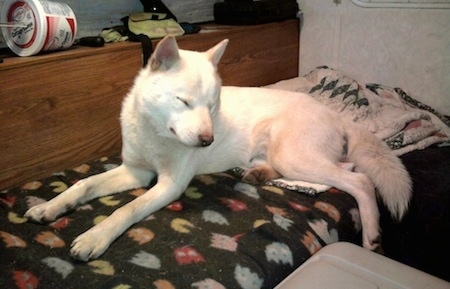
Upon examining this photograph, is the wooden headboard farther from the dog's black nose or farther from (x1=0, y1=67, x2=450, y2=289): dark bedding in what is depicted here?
the dog's black nose

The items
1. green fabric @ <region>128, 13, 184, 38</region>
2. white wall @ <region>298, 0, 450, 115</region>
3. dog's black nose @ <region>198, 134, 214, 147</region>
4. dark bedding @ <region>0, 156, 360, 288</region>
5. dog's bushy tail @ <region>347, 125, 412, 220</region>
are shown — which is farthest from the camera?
white wall @ <region>298, 0, 450, 115</region>

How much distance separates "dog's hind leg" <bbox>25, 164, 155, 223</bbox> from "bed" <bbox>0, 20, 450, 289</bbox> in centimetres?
3

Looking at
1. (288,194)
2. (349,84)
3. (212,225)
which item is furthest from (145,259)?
(349,84)

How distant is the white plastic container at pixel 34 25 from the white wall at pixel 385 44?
1.64 meters

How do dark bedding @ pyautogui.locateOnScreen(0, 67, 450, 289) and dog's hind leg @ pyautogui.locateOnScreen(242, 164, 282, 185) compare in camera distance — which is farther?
dog's hind leg @ pyautogui.locateOnScreen(242, 164, 282, 185)

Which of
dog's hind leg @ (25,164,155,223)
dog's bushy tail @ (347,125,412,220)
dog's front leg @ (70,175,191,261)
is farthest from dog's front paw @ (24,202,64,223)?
dog's bushy tail @ (347,125,412,220)

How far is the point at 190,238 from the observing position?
1.17 meters

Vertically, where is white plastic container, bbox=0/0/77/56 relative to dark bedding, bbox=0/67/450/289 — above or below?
above

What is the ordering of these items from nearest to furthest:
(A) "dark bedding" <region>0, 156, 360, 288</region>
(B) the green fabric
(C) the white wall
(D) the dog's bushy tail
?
(A) "dark bedding" <region>0, 156, 360, 288</region>, (D) the dog's bushy tail, (B) the green fabric, (C) the white wall

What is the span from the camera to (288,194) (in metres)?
1.44

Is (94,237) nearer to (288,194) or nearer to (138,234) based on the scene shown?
(138,234)

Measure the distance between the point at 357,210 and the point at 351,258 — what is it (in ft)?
1.34

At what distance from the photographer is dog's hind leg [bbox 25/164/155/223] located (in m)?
1.23

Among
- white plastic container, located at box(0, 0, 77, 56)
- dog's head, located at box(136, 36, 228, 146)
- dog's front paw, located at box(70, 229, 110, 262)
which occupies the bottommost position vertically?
dog's front paw, located at box(70, 229, 110, 262)
